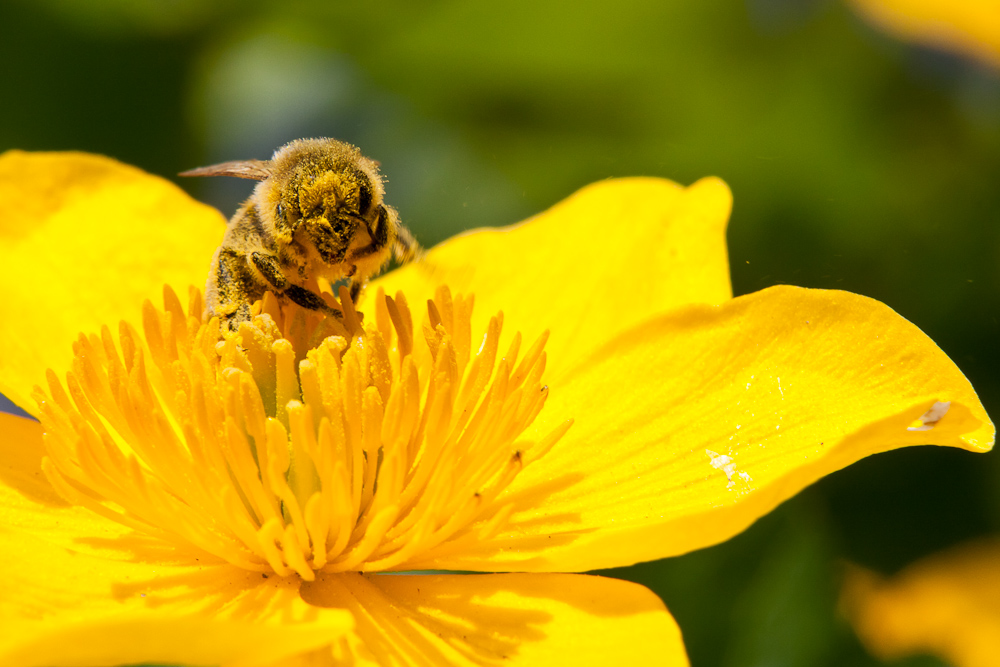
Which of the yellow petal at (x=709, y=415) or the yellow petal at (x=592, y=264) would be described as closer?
the yellow petal at (x=709, y=415)

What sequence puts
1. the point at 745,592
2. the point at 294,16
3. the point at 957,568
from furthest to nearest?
the point at 294,16
the point at 957,568
the point at 745,592

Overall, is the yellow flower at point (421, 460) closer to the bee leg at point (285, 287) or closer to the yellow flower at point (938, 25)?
the bee leg at point (285, 287)

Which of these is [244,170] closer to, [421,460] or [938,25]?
[421,460]

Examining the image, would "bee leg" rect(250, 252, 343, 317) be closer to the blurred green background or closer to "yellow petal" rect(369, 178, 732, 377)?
"yellow petal" rect(369, 178, 732, 377)

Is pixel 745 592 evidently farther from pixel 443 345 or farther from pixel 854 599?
pixel 443 345

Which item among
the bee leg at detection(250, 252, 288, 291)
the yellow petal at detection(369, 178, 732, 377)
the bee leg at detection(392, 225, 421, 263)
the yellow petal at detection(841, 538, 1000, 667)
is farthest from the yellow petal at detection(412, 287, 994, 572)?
the yellow petal at detection(841, 538, 1000, 667)

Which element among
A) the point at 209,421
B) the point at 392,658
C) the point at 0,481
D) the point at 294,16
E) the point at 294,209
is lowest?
the point at 392,658

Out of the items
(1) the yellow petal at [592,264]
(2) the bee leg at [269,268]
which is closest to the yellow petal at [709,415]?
(1) the yellow petal at [592,264]

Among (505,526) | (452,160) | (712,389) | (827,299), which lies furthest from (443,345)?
(452,160)
